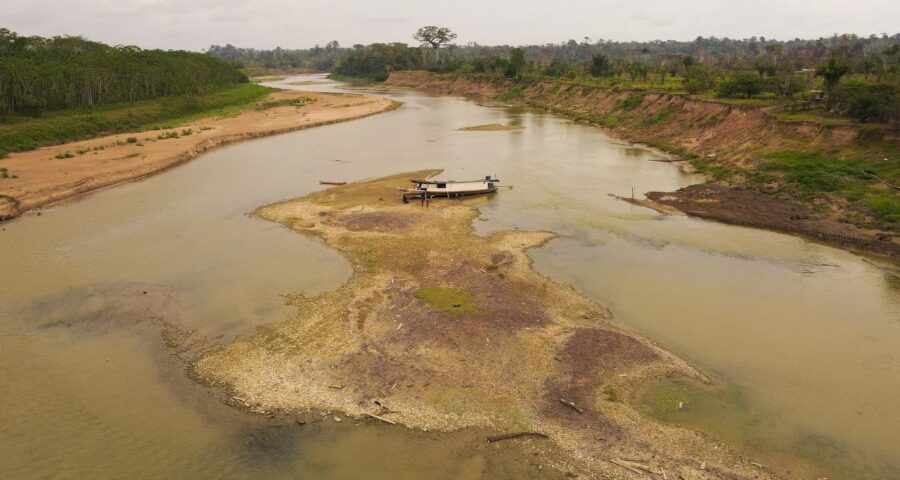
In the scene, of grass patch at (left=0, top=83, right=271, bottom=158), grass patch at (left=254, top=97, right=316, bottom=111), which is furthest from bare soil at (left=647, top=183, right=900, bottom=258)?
grass patch at (left=254, top=97, right=316, bottom=111)

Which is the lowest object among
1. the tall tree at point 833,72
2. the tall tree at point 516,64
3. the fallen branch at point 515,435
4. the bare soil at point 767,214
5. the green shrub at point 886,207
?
the fallen branch at point 515,435

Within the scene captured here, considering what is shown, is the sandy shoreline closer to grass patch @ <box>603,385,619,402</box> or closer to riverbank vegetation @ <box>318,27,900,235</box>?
grass patch @ <box>603,385,619,402</box>

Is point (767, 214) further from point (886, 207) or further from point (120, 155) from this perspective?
point (120, 155)

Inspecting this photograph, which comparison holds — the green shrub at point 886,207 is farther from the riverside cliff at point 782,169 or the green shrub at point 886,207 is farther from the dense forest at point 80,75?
the dense forest at point 80,75

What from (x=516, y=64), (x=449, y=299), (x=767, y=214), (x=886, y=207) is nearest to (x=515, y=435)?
(x=449, y=299)

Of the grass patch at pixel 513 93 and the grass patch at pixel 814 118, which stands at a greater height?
the grass patch at pixel 513 93

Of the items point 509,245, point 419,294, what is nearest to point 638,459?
point 419,294

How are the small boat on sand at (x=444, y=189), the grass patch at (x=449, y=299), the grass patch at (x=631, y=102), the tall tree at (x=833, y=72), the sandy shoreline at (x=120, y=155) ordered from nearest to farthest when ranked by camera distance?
the grass patch at (x=449, y=299), the small boat on sand at (x=444, y=189), the sandy shoreline at (x=120, y=155), the tall tree at (x=833, y=72), the grass patch at (x=631, y=102)

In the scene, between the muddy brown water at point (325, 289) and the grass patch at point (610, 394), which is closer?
the muddy brown water at point (325, 289)

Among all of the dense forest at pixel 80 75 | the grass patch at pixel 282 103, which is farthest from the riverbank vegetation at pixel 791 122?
the dense forest at pixel 80 75
